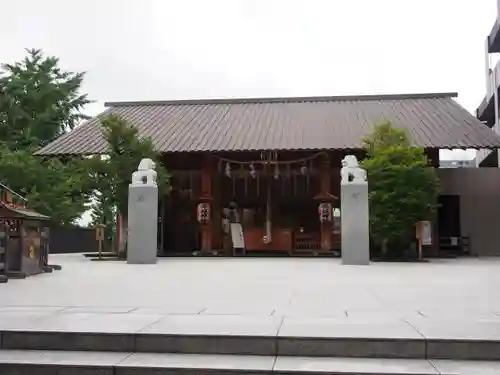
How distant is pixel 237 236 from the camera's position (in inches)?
715

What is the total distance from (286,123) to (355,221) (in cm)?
808

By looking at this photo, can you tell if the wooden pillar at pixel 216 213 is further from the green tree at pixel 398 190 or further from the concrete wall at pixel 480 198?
the concrete wall at pixel 480 198

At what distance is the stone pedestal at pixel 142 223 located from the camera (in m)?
13.3

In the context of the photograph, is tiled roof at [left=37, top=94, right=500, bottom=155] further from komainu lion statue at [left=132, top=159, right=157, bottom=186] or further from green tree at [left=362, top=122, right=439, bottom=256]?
komainu lion statue at [left=132, top=159, right=157, bottom=186]

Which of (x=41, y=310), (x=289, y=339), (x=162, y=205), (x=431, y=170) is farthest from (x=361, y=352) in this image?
(x=162, y=205)

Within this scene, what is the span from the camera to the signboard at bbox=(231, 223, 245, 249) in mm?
18078

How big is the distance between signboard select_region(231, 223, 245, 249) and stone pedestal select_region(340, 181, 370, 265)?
5706 millimetres

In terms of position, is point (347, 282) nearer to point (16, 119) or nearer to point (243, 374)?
point (243, 374)

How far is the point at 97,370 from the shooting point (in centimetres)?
366

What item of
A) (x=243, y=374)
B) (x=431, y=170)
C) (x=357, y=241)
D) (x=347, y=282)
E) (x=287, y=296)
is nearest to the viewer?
(x=243, y=374)

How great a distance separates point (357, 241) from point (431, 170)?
3725mm

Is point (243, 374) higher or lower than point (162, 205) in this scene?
lower

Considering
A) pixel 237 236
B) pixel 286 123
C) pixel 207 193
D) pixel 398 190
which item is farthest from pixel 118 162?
pixel 398 190

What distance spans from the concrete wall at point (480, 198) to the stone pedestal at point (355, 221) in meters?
7.18
